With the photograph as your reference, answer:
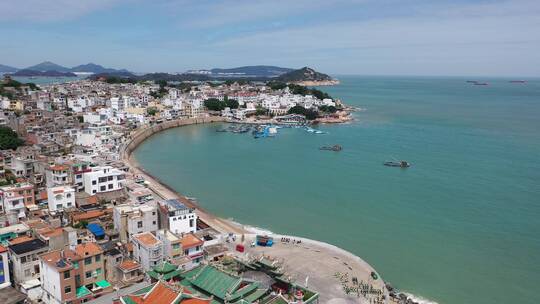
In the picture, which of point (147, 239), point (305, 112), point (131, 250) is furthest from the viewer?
point (305, 112)

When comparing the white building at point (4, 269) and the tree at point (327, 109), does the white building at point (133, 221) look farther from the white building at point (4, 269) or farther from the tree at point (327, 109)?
the tree at point (327, 109)

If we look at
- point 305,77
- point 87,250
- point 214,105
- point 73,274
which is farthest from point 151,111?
point 305,77

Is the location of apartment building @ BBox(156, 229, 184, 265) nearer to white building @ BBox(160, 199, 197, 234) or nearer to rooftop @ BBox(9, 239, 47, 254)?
white building @ BBox(160, 199, 197, 234)

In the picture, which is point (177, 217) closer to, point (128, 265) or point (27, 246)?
point (128, 265)

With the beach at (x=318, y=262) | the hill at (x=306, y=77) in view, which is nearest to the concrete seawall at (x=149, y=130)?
the beach at (x=318, y=262)

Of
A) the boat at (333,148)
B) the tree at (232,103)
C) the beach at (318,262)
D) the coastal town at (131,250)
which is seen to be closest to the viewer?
the coastal town at (131,250)

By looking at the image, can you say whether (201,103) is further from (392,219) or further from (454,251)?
(454,251)

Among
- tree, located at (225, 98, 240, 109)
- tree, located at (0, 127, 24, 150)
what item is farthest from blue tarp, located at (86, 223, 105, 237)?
tree, located at (225, 98, 240, 109)
